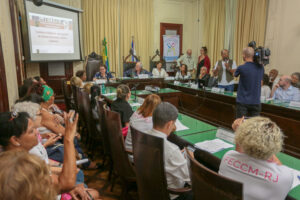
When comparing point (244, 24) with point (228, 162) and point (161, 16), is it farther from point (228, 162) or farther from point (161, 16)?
point (228, 162)

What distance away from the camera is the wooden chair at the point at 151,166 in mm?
1237

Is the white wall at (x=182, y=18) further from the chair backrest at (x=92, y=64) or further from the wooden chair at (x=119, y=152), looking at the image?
the wooden chair at (x=119, y=152)

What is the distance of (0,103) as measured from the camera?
6.92ft

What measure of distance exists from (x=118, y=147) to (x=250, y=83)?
6.43 feet

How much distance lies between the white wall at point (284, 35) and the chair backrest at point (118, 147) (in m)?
5.51

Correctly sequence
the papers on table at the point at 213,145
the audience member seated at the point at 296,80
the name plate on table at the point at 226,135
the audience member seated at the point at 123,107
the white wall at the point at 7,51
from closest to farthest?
the papers on table at the point at 213,145 → the name plate on table at the point at 226,135 → the white wall at the point at 7,51 → the audience member seated at the point at 123,107 → the audience member seated at the point at 296,80

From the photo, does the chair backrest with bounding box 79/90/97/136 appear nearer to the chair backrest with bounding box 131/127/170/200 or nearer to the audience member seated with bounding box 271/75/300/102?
the chair backrest with bounding box 131/127/170/200

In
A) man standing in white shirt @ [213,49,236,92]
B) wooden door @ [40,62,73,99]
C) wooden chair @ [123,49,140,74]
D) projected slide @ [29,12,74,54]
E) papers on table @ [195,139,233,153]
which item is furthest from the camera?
wooden chair @ [123,49,140,74]

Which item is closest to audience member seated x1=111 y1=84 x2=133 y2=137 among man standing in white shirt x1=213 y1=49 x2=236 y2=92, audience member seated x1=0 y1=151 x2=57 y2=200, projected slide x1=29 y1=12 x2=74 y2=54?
audience member seated x1=0 y1=151 x2=57 y2=200

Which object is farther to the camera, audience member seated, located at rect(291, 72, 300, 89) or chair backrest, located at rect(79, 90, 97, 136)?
audience member seated, located at rect(291, 72, 300, 89)

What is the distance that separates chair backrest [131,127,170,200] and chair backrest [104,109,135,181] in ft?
1.11

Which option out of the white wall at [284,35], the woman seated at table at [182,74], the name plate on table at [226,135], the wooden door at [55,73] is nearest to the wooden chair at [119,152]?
the name plate on table at [226,135]

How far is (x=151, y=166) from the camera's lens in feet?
4.26

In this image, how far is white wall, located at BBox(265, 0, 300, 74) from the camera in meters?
5.51
